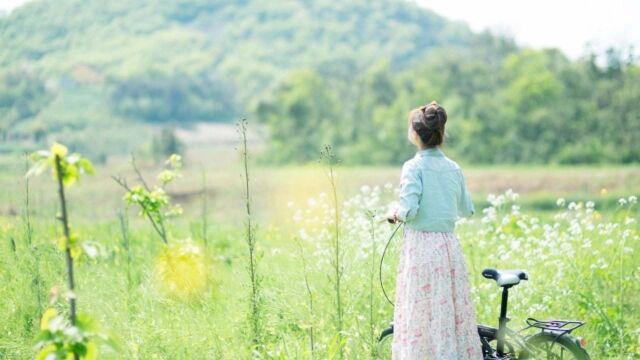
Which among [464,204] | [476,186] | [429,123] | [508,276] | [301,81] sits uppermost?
[301,81]

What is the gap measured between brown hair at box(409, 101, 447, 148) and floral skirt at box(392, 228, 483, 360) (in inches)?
22.5

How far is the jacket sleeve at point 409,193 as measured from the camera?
4299 mm

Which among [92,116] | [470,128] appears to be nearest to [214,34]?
[92,116]

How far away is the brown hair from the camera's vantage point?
4.32m

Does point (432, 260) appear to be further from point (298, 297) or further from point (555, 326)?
point (298, 297)

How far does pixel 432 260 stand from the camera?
4.41 m

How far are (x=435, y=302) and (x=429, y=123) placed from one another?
1088 millimetres

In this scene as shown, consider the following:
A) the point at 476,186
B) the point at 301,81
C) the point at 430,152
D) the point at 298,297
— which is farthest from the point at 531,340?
the point at 301,81

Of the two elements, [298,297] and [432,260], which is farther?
[298,297]

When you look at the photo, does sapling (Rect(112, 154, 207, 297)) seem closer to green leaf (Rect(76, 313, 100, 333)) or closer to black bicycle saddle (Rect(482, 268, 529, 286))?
black bicycle saddle (Rect(482, 268, 529, 286))

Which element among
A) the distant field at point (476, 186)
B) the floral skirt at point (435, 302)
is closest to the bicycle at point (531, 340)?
the floral skirt at point (435, 302)

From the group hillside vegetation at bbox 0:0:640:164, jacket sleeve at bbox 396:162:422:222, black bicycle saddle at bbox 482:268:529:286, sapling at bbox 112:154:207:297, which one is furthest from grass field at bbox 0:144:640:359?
hillside vegetation at bbox 0:0:640:164

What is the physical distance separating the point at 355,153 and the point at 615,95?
62.5ft

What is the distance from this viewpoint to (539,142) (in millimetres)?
47344
